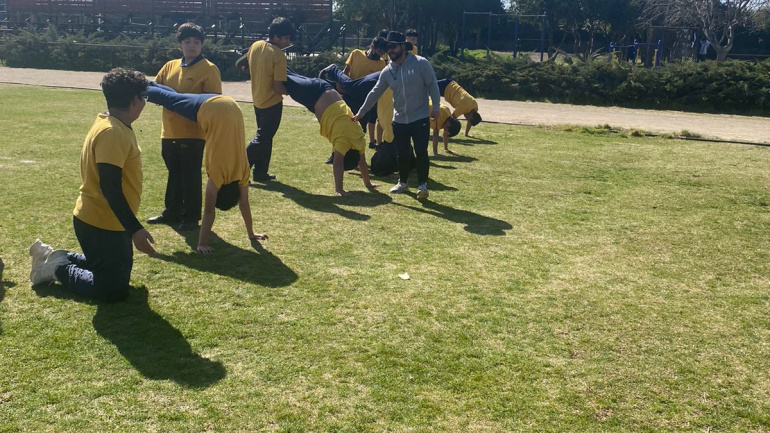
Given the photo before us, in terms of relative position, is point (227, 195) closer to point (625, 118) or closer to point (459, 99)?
point (459, 99)

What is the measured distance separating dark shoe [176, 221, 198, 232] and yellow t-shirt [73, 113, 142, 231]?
185cm

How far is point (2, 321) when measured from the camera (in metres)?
4.64

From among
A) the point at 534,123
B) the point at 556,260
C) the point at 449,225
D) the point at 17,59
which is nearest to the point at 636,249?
the point at 556,260

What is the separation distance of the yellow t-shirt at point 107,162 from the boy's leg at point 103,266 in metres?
0.07

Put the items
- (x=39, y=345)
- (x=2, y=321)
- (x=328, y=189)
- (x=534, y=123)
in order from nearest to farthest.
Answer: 1. (x=39, y=345)
2. (x=2, y=321)
3. (x=328, y=189)
4. (x=534, y=123)

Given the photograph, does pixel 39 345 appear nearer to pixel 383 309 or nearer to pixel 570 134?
pixel 383 309

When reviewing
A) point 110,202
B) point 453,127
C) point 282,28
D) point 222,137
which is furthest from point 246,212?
point 453,127

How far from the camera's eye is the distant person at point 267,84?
872 cm

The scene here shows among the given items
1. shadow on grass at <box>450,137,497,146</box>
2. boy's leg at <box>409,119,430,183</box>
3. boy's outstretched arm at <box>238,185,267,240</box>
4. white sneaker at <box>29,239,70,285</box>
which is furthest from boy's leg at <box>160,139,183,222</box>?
shadow on grass at <box>450,137,497,146</box>

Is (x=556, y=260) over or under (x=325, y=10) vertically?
under

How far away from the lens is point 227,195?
6141 millimetres

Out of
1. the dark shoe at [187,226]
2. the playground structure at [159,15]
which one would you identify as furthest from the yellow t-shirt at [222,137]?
the playground structure at [159,15]

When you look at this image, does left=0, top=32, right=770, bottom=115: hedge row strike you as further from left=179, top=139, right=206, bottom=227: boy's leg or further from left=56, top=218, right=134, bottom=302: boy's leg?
left=56, top=218, right=134, bottom=302: boy's leg

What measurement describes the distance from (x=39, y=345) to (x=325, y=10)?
1392 inches
